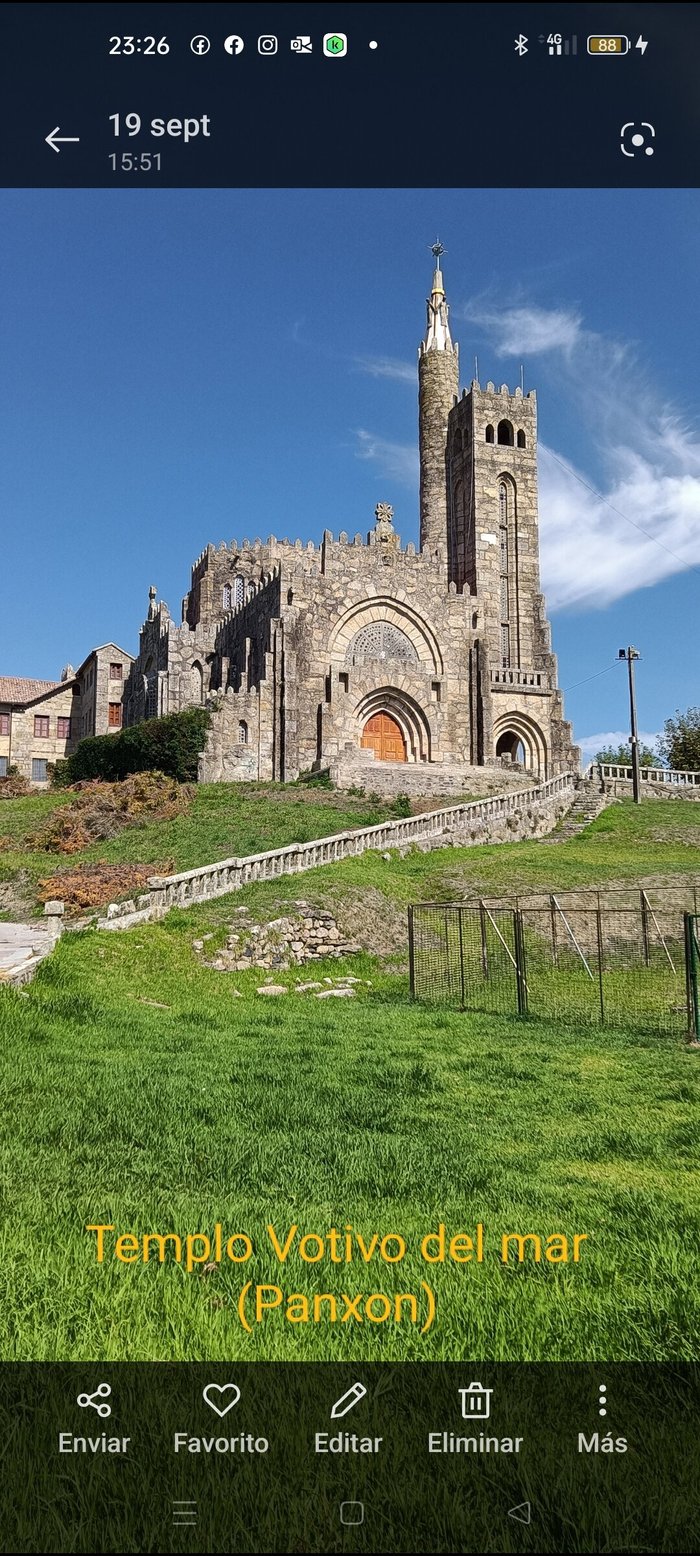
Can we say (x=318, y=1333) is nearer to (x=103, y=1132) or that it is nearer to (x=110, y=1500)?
(x=110, y=1500)

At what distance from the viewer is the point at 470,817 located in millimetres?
30375

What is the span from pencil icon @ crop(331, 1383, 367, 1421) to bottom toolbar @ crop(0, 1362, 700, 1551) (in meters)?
0.01

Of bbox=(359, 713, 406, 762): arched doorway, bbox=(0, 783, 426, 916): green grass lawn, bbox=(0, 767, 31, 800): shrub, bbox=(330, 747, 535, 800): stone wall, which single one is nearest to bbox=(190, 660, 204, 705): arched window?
bbox=(359, 713, 406, 762): arched doorway

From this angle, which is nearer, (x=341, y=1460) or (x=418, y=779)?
(x=341, y=1460)

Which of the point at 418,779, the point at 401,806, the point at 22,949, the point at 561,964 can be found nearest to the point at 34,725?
the point at 418,779

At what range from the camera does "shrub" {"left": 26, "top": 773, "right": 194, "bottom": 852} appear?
26875 millimetres

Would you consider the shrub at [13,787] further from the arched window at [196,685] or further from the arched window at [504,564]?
the arched window at [504,564]

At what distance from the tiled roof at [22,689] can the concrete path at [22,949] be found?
43.4 m

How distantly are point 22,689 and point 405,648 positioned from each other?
2833 centimetres

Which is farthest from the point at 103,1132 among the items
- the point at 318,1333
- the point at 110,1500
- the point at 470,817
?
the point at 470,817

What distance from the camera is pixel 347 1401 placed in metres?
2.80

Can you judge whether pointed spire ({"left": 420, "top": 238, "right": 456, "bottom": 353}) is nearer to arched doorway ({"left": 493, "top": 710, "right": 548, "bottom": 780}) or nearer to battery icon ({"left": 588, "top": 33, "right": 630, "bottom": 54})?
arched doorway ({"left": 493, "top": 710, "right": 548, "bottom": 780})

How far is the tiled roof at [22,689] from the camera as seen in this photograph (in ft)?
190

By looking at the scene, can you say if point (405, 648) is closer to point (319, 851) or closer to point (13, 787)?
point (13, 787)
